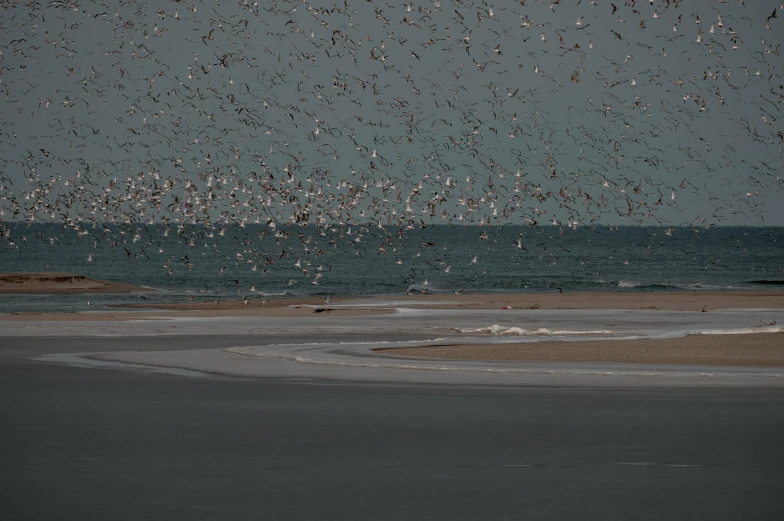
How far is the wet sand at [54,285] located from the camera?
227 feet

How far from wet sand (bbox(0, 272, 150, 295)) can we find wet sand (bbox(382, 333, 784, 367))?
44.7 meters

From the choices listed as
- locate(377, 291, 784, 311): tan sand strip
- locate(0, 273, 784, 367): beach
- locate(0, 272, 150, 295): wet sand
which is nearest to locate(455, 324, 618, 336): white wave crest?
locate(0, 273, 784, 367): beach

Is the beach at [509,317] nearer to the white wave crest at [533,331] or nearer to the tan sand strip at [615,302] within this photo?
the tan sand strip at [615,302]

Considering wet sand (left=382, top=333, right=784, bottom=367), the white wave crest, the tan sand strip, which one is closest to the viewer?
wet sand (left=382, top=333, right=784, bottom=367)

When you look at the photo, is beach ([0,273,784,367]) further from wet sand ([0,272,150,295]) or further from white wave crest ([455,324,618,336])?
white wave crest ([455,324,618,336])

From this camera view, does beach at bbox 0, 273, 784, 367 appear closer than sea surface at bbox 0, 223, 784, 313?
Yes

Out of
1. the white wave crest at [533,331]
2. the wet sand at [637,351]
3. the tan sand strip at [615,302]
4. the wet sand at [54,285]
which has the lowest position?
the tan sand strip at [615,302]

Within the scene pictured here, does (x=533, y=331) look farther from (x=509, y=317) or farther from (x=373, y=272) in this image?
(x=373, y=272)

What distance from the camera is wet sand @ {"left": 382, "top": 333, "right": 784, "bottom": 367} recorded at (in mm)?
25266

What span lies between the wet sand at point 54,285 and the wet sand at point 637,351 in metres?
44.7

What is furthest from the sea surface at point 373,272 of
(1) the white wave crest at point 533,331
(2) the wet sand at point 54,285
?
(1) the white wave crest at point 533,331

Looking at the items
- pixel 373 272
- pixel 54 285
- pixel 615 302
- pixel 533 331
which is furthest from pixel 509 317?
pixel 373 272

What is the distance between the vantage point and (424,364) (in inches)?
961

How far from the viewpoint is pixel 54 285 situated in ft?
237
